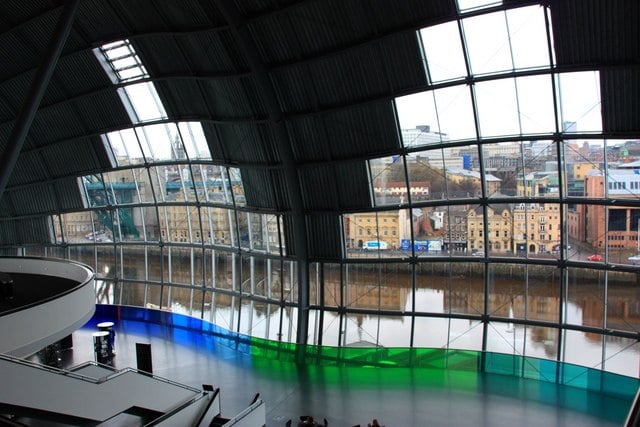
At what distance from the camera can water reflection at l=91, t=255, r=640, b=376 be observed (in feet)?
76.4

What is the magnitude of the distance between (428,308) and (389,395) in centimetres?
773

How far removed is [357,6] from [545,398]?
1613 cm

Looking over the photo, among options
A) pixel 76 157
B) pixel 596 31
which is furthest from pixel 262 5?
pixel 76 157

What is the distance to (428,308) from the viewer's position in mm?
27000

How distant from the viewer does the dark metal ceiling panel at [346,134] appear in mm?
25453

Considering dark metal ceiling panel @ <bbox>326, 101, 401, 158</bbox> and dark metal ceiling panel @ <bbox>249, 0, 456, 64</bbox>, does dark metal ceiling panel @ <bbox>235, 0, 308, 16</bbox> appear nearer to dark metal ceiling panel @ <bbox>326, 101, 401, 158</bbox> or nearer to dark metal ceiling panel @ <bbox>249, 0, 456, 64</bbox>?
dark metal ceiling panel @ <bbox>249, 0, 456, 64</bbox>

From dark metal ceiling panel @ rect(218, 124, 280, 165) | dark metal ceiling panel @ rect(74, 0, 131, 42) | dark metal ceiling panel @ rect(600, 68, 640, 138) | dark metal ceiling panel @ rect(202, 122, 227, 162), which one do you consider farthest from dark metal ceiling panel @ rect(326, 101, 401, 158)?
dark metal ceiling panel @ rect(74, 0, 131, 42)

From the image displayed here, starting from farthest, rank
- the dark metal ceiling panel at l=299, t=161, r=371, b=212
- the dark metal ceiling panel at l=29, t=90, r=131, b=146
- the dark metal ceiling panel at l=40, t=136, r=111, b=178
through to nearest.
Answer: the dark metal ceiling panel at l=40, t=136, r=111, b=178, the dark metal ceiling panel at l=29, t=90, r=131, b=146, the dark metal ceiling panel at l=299, t=161, r=371, b=212

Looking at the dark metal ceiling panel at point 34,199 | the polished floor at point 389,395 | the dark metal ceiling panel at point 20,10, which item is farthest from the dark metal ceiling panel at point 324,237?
the dark metal ceiling panel at point 34,199

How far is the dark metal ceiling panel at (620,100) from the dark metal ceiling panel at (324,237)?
13.0 m

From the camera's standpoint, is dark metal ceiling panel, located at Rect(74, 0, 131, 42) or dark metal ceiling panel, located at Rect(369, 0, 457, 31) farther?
dark metal ceiling panel, located at Rect(74, 0, 131, 42)

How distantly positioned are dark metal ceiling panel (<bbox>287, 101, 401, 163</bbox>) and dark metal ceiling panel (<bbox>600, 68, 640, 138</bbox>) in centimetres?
836

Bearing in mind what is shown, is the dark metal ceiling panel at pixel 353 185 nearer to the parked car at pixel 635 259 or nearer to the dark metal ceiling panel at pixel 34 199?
the parked car at pixel 635 259

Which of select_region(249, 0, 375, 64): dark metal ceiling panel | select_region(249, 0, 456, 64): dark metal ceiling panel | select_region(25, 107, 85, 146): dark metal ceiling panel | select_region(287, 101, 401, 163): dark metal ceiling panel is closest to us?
select_region(249, 0, 456, 64): dark metal ceiling panel
